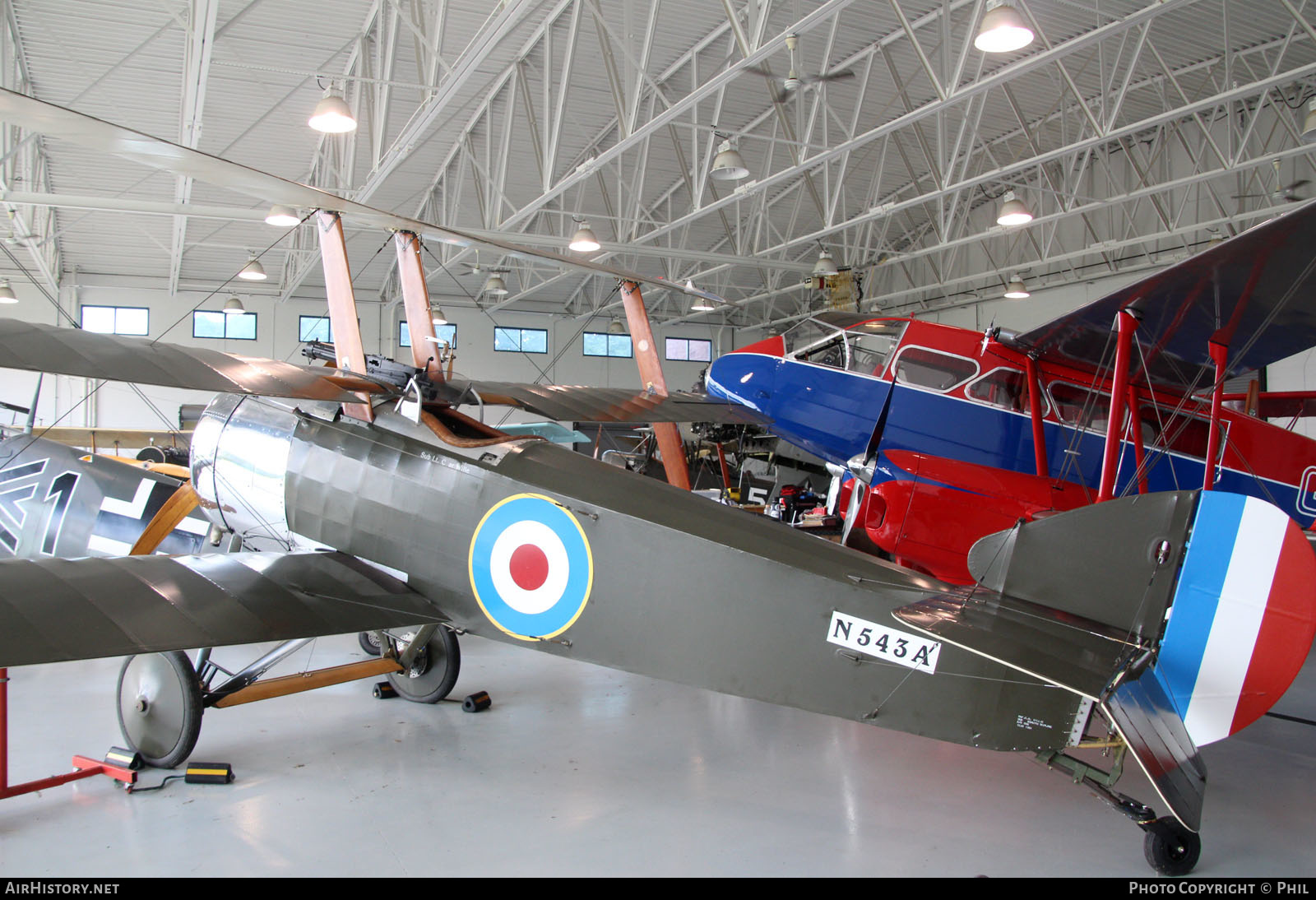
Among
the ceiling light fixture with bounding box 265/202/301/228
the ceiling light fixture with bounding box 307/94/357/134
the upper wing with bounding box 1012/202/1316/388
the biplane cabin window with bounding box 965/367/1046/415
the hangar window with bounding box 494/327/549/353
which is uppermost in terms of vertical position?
the hangar window with bounding box 494/327/549/353

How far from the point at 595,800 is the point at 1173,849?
227cm

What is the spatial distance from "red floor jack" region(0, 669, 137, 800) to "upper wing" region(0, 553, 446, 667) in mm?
553

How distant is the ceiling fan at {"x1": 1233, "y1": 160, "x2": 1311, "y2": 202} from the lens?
15078mm

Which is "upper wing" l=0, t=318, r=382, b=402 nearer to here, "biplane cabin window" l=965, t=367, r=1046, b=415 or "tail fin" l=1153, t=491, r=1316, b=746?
"tail fin" l=1153, t=491, r=1316, b=746

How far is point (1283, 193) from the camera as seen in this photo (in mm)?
15219

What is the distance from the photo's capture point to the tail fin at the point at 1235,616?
2738mm

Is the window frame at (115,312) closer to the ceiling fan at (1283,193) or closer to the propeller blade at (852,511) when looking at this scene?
the propeller blade at (852,511)

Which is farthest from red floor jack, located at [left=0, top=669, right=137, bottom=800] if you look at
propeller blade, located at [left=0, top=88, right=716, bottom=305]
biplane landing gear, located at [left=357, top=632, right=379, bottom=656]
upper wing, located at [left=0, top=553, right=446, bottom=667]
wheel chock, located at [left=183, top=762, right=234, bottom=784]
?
propeller blade, located at [left=0, top=88, right=716, bottom=305]

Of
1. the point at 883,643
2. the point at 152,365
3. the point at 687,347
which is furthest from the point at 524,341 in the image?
the point at 883,643

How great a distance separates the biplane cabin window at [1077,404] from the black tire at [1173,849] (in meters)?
4.17

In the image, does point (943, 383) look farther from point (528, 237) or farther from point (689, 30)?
point (528, 237)

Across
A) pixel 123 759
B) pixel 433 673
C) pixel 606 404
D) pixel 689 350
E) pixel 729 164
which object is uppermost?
pixel 689 350

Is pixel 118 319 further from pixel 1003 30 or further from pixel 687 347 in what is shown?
pixel 1003 30

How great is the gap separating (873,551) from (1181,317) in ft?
8.78
